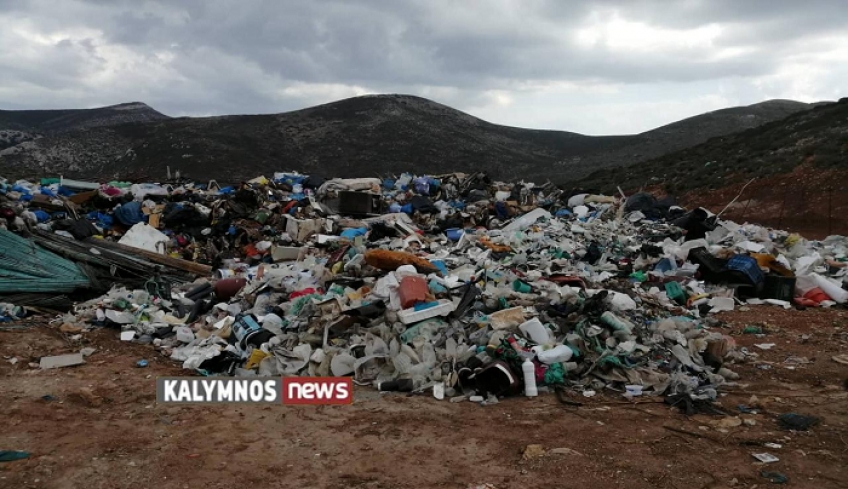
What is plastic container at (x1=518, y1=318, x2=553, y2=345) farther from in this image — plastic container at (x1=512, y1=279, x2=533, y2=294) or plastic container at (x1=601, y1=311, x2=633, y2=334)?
plastic container at (x1=512, y1=279, x2=533, y2=294)

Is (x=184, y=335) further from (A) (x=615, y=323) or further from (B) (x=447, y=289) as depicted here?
(A) (x=615, y=323)

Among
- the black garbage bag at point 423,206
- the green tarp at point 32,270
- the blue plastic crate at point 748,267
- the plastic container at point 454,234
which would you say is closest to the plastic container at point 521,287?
the blue plastic crate at point 748,267

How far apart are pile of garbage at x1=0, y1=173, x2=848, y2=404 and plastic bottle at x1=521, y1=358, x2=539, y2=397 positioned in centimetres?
1

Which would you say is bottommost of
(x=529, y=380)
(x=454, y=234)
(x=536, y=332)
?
(x=529, y=380)

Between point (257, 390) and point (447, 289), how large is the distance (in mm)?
2146

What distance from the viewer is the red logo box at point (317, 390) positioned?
4387 millimetres

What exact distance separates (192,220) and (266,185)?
2574 mm

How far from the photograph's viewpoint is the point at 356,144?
40.0 m

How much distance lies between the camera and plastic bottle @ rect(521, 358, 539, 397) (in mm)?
4348

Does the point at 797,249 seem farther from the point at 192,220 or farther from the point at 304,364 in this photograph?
the point at 192,220

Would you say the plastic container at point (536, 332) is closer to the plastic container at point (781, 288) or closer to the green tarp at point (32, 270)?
the plastic container at point (781, 288)

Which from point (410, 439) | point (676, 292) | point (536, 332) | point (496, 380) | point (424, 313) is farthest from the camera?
point (676, 292)

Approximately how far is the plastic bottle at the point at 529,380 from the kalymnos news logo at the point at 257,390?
1401 millimetres

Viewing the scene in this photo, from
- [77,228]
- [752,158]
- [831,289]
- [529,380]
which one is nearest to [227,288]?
[77,228]
